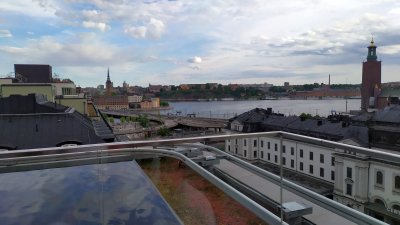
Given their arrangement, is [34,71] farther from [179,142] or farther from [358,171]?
[358,171]

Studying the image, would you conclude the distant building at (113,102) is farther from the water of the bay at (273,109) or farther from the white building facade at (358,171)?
the white building facade at (358,171)

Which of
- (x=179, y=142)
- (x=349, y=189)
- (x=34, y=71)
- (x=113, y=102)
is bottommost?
(x=113, y=102)

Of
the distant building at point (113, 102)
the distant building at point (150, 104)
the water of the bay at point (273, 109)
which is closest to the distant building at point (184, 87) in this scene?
the water of the bay at point (273, 109)

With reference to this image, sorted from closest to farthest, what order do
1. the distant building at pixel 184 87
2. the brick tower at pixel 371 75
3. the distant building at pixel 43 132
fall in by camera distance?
the distant building at pixel 43 132 < the brick tower at pixel 371 75 < the distant building at pixel 184 87

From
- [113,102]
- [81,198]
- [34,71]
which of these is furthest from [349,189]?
[113,102]

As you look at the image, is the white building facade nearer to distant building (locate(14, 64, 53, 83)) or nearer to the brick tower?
distant building (locate(14, 64, 53, 83))

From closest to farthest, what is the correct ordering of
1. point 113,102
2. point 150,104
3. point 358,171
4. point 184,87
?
point 358,171 → point 113,102 → point 150,104 → point 184,87

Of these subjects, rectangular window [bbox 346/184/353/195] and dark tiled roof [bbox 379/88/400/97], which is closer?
rectangular window [bbox 346/184/353/195]

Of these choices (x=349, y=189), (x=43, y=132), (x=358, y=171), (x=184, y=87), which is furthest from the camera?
(x=184, y=87)

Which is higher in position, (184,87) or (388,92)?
(184,87)

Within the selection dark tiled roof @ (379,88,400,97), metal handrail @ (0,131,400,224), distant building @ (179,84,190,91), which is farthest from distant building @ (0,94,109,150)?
distant building @ (179,84,190,91)

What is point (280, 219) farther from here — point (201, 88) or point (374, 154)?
point (201, 88)

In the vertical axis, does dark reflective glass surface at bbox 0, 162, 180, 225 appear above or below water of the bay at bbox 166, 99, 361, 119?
above

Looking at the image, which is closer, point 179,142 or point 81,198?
point 81,198
